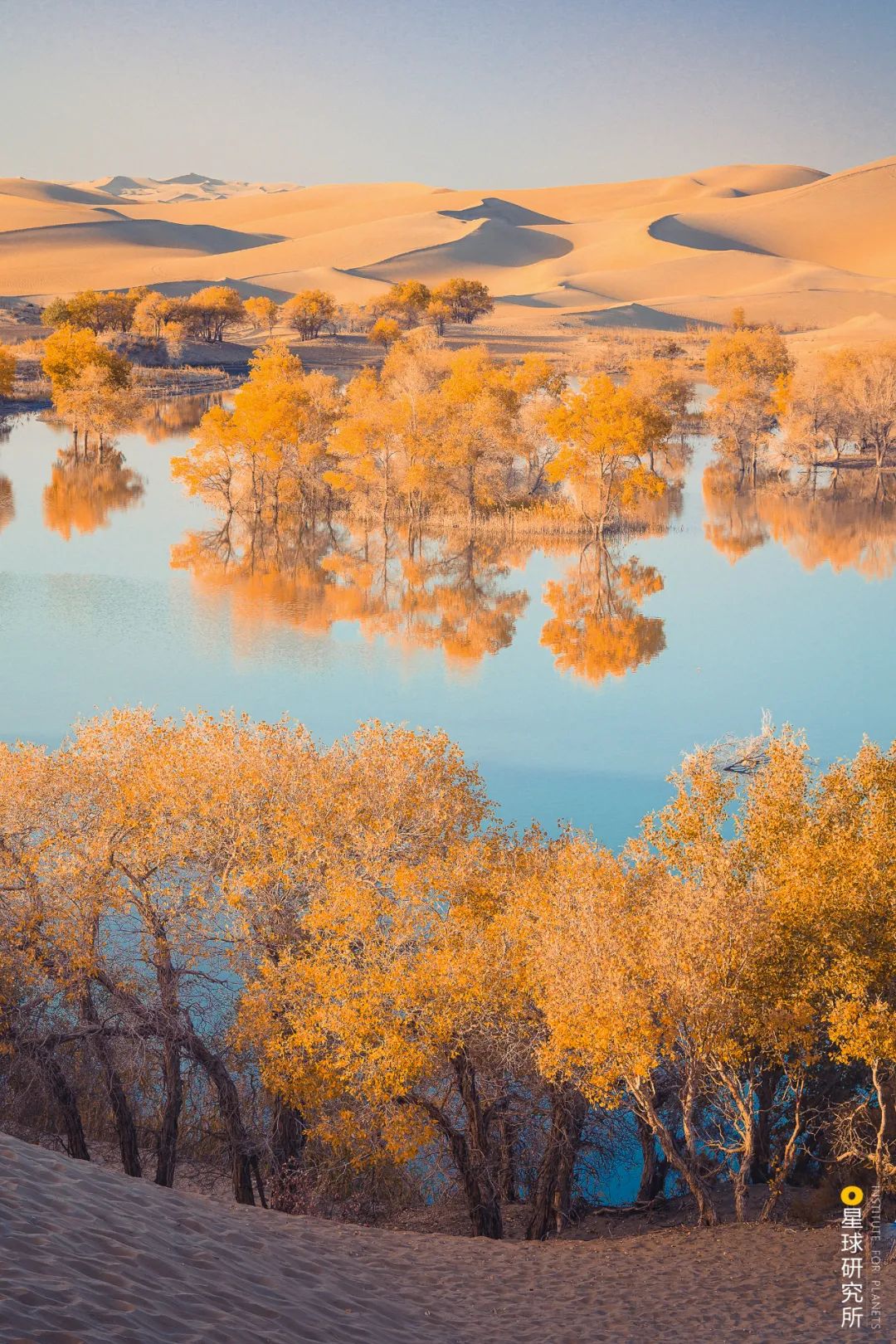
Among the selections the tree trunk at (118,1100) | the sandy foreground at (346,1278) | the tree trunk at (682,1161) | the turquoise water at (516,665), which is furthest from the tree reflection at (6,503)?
the tree trunk at (682,1161)

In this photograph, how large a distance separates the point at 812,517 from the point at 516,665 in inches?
1053

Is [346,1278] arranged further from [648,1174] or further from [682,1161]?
[648,1174]

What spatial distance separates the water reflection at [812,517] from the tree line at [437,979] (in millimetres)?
36048

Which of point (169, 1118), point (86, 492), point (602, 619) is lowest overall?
point (169, 1118)

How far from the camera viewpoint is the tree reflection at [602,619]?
128ft

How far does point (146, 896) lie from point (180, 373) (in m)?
94.9

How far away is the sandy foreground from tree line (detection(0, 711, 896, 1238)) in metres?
1.03

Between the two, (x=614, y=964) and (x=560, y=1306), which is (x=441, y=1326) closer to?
(x=560, y=1306)

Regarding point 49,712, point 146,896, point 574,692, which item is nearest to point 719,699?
point 574,692

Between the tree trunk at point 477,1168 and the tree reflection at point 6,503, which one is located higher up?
the tree reflection at point 6,503

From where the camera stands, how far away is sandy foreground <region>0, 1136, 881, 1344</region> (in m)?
9.27

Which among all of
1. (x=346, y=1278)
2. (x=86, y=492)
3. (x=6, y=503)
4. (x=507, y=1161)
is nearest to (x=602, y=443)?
(x=86, y=492)

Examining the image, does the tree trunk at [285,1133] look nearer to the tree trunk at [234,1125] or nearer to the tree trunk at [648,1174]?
the tree trunk at [234,1125]

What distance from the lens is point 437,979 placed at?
14.1 metres
